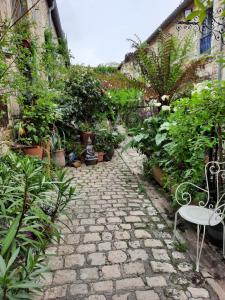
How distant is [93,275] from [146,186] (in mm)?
2456

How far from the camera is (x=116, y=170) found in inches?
211

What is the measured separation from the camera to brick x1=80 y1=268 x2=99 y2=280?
2014 mm

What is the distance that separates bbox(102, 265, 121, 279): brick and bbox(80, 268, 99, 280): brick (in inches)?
2.8

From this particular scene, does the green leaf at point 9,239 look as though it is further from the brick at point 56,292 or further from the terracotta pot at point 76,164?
the terracotta pot at point 76,164

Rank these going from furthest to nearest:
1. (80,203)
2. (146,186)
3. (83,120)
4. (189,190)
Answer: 1. (83,120)
2. (146,186)
3. (80,203)
4. (189,190)

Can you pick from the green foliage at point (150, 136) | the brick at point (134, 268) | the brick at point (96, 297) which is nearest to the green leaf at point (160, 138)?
the green foliage at point (150, 136)

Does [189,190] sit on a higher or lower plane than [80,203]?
higher

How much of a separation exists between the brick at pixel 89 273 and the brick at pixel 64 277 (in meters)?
0.07

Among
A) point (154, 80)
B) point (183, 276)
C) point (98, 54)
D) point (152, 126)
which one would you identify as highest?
point (98, 54)

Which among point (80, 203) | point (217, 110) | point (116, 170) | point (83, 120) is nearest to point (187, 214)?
point (217, 110)

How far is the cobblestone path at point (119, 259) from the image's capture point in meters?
1.86

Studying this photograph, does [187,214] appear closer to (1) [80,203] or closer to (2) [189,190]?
(2) [189,190]

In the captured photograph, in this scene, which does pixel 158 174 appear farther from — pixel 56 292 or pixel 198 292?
pixel 56 292

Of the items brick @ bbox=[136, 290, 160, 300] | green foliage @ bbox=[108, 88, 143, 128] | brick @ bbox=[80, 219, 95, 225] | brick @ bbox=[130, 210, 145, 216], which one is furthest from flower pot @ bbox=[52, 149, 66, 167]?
green foliage @ bbox=[108, 88, 143, 128]
